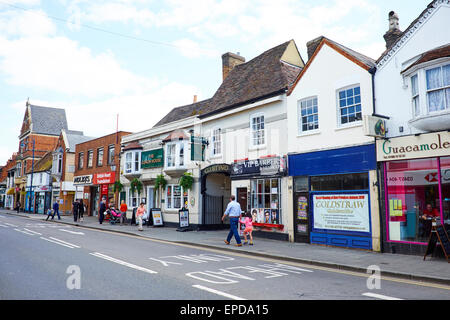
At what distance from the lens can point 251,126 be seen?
1692 centimetres

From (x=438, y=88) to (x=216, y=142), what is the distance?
11.4 m

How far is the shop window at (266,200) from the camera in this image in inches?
599

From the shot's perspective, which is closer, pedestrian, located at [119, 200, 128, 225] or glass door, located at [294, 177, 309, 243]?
glass door, located at [294, 177, 309, 243]

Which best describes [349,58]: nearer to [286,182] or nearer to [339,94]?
[339,94]

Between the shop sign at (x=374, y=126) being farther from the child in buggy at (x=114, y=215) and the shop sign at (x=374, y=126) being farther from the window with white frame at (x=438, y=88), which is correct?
the child in buggy at (x=114, y=215)

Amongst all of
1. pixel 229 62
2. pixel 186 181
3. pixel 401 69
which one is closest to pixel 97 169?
pixel 186 181

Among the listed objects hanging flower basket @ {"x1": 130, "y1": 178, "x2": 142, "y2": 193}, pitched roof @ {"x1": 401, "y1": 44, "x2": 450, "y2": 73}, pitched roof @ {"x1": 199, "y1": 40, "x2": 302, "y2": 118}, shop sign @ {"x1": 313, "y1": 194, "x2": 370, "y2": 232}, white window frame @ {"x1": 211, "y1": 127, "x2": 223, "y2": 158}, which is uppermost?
pitched roof @ {"x1": 199, "y1": 40, "x2": 302, "y2": 118}

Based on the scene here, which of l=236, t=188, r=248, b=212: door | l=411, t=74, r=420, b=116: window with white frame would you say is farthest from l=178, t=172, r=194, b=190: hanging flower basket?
l=411, t=74, r=420, b=116: window with white frame

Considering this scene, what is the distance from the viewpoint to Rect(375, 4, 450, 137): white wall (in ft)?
35.2

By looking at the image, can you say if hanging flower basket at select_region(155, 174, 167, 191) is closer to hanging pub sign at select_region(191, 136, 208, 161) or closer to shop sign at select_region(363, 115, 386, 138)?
hanging pub sign at select_region(191, 136, 208, 161)

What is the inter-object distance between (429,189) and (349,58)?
5570mm

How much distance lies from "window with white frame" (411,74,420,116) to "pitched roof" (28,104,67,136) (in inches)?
2404

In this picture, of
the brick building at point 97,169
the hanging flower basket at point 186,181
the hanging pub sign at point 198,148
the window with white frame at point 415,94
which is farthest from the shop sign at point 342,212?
the brick building at point 97,169
